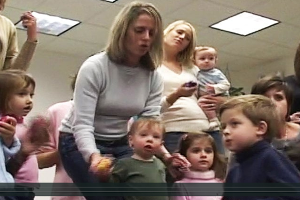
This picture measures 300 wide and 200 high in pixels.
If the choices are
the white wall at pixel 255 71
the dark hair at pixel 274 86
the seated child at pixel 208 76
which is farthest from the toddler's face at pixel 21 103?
the white wall at pixel 255 71

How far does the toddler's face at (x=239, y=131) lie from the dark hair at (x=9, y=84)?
2.12ft

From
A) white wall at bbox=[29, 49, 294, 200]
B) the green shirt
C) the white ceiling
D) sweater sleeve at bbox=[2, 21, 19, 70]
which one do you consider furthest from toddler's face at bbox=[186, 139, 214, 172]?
white wall at bbox=[29, 49, 294, 200]

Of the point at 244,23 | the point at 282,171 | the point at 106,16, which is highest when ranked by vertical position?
the point at 282,171

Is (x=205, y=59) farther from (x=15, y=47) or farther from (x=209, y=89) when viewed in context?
(x=15, y=47)

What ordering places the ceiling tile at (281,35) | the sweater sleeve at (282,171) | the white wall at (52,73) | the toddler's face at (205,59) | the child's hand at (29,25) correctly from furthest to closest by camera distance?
the white wall at (52,73)
the ceiling tile at (281,35)
the toddler's face at (205,59)
the child's hand at (29,25)
the sweater sleeve at (282,171)

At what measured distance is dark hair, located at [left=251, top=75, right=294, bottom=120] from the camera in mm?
2037

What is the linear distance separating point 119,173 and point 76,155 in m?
0.17

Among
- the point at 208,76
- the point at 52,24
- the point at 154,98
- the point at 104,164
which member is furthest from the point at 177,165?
the point at 52,24

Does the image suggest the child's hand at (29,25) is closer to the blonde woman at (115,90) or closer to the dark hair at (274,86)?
the blonde woman at (115,90)

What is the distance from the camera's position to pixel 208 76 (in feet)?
8.54

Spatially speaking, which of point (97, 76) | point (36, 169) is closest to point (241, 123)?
point (97, 76)

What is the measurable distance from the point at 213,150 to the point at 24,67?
80cm

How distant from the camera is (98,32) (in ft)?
16.9

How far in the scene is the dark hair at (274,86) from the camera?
6.68ft
